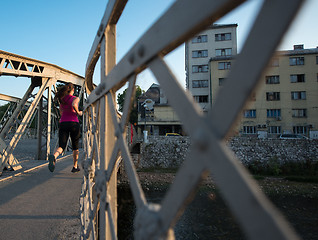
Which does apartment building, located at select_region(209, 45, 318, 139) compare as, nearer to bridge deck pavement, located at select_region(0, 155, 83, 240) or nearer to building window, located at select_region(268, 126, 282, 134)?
building window, located at select_region(268, 126, 282, 134)

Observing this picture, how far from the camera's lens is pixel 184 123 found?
712mm

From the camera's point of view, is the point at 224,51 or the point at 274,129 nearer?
the point at 274,129

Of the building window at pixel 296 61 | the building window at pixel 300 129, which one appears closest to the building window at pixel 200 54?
the building window at pixel 296 61

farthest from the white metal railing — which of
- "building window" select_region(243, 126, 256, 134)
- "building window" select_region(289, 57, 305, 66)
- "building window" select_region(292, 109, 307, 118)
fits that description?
"building window" select_region(289, 57, 305, 66)

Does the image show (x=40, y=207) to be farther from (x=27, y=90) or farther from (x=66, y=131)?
(x=27, y=90)

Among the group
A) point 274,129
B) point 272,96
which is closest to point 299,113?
point 274,129

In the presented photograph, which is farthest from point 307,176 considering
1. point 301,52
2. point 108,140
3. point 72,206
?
point 108,140

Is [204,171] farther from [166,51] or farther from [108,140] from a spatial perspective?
[108,140]

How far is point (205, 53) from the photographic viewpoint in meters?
32.7

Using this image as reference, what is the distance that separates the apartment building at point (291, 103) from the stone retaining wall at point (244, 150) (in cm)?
462

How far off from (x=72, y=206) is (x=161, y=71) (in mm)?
3748

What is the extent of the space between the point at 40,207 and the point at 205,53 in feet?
105

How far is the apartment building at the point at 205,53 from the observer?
31.3m

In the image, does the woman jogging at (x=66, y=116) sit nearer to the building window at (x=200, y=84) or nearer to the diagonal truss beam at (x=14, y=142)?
the diagonal truss beam at (x=14, y=142)
